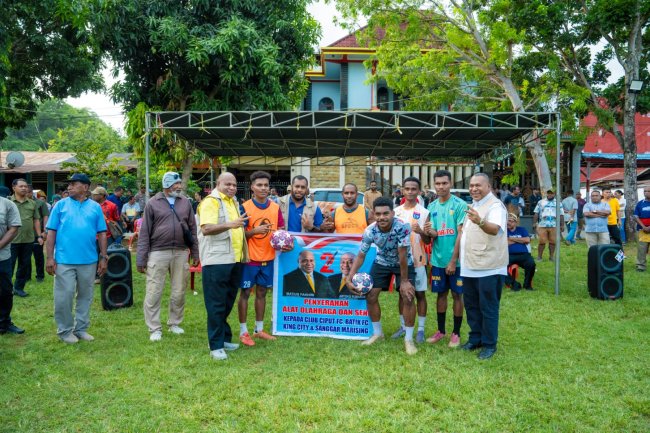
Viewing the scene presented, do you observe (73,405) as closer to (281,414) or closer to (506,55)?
(281,414)

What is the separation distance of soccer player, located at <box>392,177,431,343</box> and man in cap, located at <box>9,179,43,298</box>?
643 centimetres

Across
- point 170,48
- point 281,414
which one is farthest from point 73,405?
point 170,48

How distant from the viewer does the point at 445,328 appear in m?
6.60

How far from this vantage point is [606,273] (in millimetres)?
8539

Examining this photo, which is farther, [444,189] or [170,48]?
[170,48]

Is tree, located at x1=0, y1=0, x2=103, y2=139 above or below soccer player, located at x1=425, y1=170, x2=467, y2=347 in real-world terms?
above

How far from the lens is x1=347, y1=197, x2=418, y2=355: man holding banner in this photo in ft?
18.0

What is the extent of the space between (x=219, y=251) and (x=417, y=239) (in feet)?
7.54

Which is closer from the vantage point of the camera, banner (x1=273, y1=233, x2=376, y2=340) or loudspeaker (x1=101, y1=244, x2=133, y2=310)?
banner (x1=273, y1=233, x2=376, y2=340)

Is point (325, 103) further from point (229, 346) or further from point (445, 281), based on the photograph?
point (229, 346)

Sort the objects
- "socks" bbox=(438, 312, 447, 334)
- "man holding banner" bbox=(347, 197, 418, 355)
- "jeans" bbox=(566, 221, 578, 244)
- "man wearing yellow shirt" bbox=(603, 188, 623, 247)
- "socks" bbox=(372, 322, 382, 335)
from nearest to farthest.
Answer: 1. "man holding banner" bbox=(347, 197, 418, 355)
2. "socks" bbox=(372, 322, 382, 335)
3. "socks" bbox=(438, 312, 447, 334)
4. "man wearing yellow shirt" bbox=(603, 188, 623, 247)
5. "jeans" bbox=(566, 221, 578, 244)

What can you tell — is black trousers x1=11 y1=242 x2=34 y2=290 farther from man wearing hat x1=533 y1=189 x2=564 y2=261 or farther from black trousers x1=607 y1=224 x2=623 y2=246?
black trousers x1=607 y1=224 x2=623 y2=246

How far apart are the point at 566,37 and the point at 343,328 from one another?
44.5 ft

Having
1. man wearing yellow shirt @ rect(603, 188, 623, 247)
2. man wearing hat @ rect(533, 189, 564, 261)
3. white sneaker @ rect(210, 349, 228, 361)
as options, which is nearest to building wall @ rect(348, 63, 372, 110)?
man wearing hat @ rect(533, 189, 564, 261)
